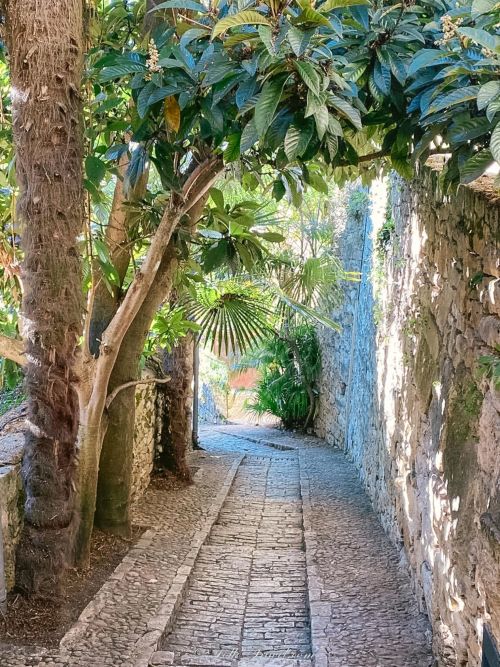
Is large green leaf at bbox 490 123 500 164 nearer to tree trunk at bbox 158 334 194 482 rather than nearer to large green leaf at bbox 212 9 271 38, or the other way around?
large green leaf at bbox 212 9 271 38

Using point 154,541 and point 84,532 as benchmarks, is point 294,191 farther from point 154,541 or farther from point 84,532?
point 154,541

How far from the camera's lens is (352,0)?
225 centimetres

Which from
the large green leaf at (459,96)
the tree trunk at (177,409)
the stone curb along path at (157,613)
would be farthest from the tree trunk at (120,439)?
the large green leaf at (459,96)

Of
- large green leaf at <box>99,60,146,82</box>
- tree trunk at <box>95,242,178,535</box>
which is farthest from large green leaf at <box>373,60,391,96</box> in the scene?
tree trunk at <box>95,242,178,535</box>

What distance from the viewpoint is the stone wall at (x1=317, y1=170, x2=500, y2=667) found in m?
2.73

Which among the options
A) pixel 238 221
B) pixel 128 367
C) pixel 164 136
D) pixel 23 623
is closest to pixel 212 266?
pixel 238 221

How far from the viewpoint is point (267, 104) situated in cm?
238

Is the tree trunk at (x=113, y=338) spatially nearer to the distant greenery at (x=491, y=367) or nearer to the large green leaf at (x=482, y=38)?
the distant greenery at (x=491, y=367)

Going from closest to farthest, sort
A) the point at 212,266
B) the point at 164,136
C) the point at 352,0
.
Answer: the point at 352,0, the point at 164,136, the point at 212,266

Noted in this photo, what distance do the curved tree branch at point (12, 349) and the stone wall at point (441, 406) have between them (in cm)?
232

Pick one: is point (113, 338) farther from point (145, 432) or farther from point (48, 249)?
point (145, 432)

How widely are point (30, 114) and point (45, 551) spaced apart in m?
2.32

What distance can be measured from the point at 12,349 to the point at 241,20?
243cm

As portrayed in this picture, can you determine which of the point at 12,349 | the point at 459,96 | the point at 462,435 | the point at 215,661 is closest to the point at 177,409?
the point at 12,349
